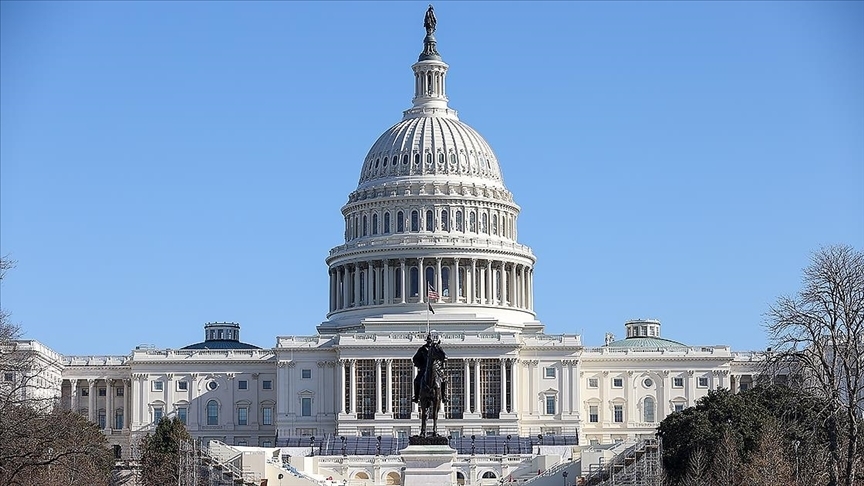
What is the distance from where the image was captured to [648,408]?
626 ft

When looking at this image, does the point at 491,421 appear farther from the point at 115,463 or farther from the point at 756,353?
the point at 115,463

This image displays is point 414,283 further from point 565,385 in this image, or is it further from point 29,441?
point 29,441

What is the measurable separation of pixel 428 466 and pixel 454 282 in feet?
326

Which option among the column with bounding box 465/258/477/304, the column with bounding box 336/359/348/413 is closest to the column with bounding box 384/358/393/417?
the column with bounding box 336/359/348/413

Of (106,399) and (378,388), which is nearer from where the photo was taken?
(378,388)

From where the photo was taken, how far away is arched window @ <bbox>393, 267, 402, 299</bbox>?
7721 inches

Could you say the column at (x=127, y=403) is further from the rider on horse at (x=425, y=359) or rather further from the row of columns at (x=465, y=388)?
the rider on horse at (x=425, y=359)

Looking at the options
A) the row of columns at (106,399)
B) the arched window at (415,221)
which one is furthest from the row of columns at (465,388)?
the row of columns at (106,399)

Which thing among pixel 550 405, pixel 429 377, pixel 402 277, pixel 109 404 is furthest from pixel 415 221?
pixel 429 377

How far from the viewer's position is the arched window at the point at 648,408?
19050 cm

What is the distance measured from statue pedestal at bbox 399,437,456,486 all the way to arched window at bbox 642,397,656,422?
313 ft

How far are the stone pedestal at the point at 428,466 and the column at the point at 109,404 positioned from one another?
105m

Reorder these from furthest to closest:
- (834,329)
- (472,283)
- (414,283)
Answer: (414,283) → (472,283) → (834,329)

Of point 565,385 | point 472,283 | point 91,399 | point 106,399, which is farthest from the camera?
point 106,399
